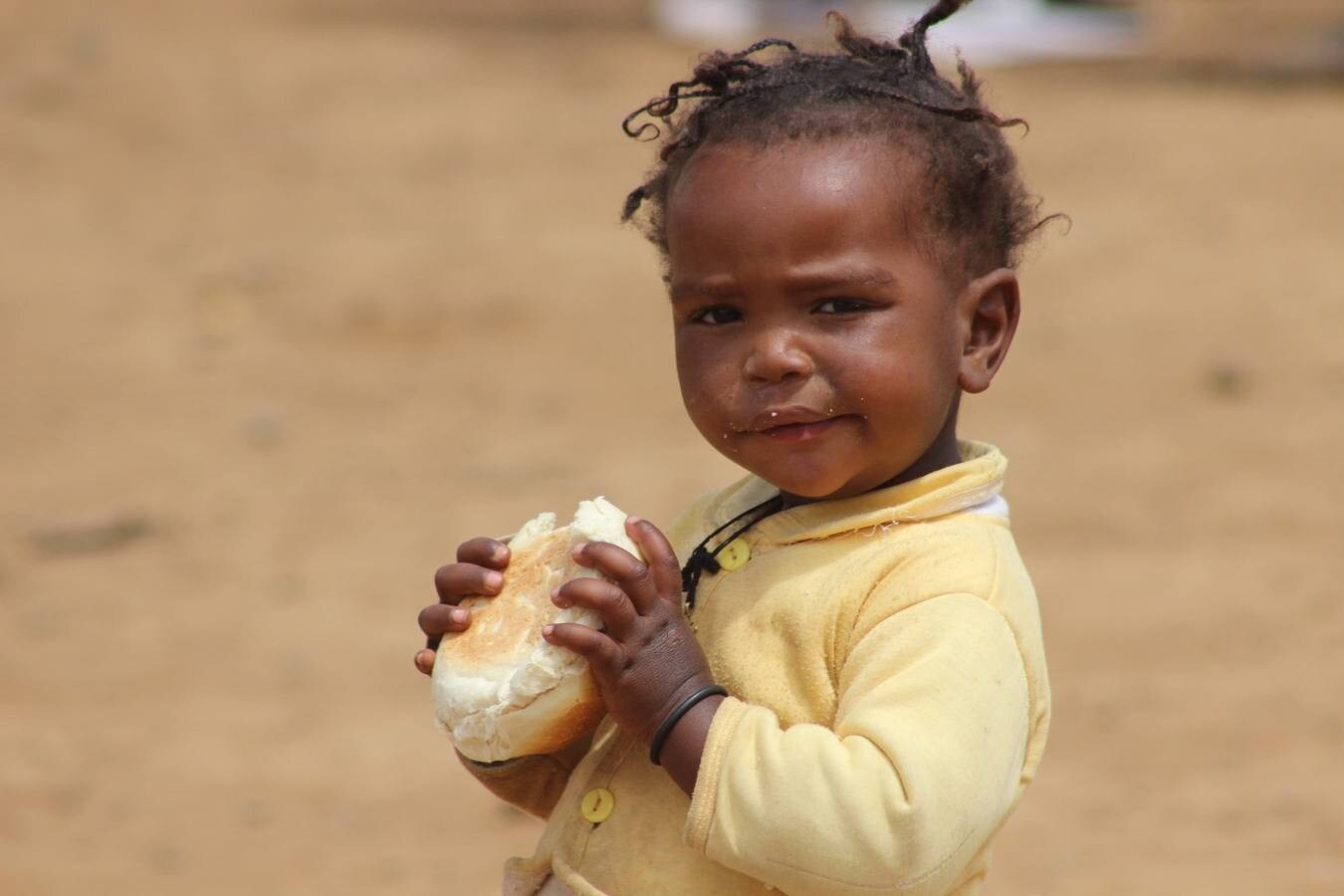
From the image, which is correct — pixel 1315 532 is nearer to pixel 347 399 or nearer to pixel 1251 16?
pixel 347 399

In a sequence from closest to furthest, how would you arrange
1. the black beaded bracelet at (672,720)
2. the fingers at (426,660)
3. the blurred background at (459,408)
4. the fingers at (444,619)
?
the black beaded bracelet at (672,720) → the fingers at (444,619) → the fingers at (426,660) → the blurred background at (459,408)

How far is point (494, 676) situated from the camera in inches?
81.2

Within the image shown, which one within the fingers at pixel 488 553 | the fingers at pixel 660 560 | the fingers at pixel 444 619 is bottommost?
the fingers at pixel 444 619

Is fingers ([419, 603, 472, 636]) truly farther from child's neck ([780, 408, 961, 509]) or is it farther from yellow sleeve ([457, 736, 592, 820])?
child's neck ([780, 408, 961, 509])

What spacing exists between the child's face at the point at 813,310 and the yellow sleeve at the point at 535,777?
51 cm

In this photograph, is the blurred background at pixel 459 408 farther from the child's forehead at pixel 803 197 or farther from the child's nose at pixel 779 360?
the child's nose at pixel 779 360

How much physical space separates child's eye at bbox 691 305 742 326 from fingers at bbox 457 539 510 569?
1.22ft

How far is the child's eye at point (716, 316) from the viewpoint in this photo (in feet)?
6.97

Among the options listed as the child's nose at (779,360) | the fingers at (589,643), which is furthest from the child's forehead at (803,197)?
the fingers at (589,643)

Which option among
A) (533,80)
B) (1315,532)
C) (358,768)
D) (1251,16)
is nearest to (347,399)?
(358,768)

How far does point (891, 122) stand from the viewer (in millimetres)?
2129

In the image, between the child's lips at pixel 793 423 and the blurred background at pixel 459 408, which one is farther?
the blurred background at pixel 459 408

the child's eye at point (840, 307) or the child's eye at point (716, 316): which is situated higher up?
the child's eye at point (840, 307)

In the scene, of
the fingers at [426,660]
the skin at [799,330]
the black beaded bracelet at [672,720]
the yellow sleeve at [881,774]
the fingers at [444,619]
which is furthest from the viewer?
the fingers at [426,660]
